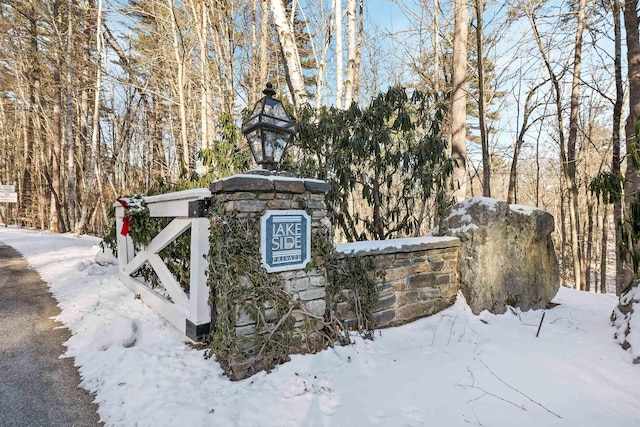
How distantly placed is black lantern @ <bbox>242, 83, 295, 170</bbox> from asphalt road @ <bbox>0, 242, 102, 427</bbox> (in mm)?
2101

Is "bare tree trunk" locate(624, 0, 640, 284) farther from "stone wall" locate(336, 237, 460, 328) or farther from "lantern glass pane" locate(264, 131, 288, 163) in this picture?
"lantern glass pane" locate(264, 131, 288, 163)

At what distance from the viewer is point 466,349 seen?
281 cm

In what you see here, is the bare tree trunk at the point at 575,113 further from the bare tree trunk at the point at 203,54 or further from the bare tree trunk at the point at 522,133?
the bare tree trunk at the point at 203,54

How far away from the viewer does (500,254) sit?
3.68 m

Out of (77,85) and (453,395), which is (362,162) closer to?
(453,395)

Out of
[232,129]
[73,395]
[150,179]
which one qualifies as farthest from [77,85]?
[73,395]

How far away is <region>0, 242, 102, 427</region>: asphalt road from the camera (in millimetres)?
1779

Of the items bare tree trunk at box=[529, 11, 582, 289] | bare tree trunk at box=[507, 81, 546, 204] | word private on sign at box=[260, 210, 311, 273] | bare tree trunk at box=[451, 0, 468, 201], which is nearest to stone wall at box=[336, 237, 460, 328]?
word private on sign at box=[260, 210, 311, 273]

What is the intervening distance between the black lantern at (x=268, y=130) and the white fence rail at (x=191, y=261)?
0.59 metres

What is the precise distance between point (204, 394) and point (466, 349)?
2285 mm

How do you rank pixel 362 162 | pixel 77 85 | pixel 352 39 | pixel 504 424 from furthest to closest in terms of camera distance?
Result: pixel 77 85 → pixel 352 39 → pixel 362 162 → pixel 504 424

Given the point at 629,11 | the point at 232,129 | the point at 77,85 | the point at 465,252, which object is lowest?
the point at 465,252

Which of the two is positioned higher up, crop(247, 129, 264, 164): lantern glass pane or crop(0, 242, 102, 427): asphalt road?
crop(247, 129, 264, 164): lantern glass pane

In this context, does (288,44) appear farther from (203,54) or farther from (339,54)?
(203,54)
